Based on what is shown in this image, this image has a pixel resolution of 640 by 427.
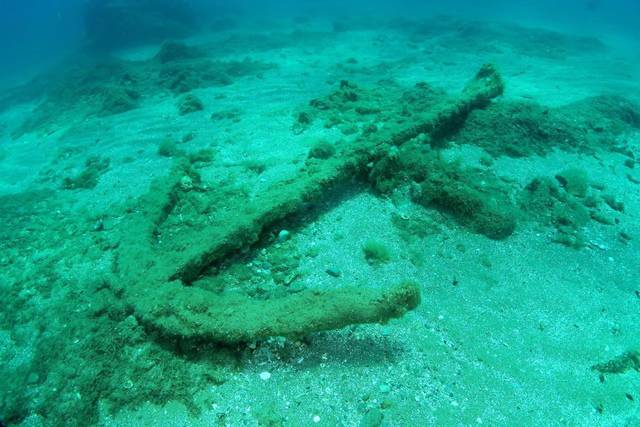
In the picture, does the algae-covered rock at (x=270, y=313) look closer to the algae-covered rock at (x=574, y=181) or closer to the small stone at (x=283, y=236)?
the small stone at (x=283, y=236)

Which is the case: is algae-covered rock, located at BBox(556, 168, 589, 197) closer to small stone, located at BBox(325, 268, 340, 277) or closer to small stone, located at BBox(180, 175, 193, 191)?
small stone, located at BBox(325, 268, 340, 277)

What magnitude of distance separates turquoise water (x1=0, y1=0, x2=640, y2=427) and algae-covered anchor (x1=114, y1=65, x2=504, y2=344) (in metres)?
0.03

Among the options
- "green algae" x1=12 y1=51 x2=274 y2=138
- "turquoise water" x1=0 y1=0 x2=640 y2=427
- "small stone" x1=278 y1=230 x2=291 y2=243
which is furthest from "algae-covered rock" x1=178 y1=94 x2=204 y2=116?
"small stone" x1=278 y1=230 x2=291 y2=243

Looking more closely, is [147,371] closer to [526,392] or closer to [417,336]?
[417,336]

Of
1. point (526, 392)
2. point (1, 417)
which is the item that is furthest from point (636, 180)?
point (1, 417)

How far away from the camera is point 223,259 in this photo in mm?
4617

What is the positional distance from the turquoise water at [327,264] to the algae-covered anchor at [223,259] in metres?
0.03

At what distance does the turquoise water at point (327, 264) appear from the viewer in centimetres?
341

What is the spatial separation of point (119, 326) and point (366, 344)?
2666 mm

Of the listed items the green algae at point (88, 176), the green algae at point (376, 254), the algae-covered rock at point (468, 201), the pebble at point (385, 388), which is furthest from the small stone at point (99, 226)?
the algae-covered rock at point (468, 201)

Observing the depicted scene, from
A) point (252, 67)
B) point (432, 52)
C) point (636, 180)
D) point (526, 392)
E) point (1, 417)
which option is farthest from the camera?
point (432, 52)

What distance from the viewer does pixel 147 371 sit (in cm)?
344

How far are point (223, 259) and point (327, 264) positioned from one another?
142cm

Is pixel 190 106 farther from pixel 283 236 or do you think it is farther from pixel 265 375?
pixel 265 375
